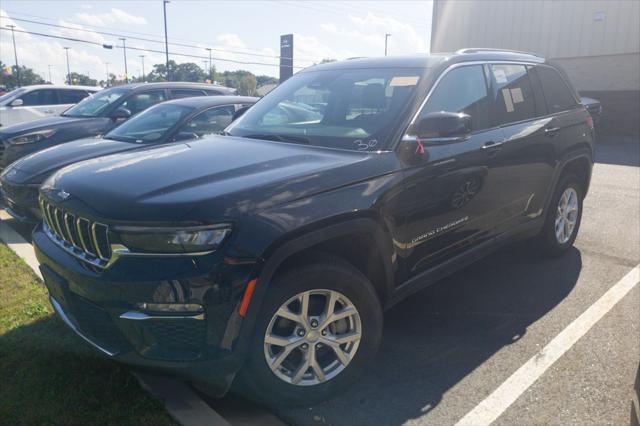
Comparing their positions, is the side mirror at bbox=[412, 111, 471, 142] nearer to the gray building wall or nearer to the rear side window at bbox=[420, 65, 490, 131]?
the rear side window at bbox=[420, 65, 490, 131]

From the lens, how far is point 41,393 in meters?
2.75

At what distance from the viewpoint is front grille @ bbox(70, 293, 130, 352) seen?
93.8 inches

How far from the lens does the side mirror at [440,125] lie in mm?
3031

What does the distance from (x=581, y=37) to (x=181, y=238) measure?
22.9 metres

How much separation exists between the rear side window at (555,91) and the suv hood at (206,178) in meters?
2.46

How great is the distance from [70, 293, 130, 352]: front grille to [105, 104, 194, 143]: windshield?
375 cm

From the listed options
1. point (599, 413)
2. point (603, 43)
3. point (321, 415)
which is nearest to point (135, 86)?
point (321, 415)

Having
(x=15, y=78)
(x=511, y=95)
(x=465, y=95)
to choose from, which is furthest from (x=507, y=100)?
(x=15, y=78)

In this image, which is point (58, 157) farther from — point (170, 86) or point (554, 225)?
point (554, 225)

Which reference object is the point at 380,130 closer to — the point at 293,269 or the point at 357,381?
the point at 293,269

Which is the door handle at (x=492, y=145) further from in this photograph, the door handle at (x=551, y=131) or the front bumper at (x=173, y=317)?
the front bumper at (x=173, y=317)

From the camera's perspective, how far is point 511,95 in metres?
4.16

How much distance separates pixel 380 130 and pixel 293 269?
113 cm

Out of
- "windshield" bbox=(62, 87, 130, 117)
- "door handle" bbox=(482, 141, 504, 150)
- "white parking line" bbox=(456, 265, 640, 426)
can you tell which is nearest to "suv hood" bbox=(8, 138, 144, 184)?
"windshield" bbox=(62, 87, 130, 117)
